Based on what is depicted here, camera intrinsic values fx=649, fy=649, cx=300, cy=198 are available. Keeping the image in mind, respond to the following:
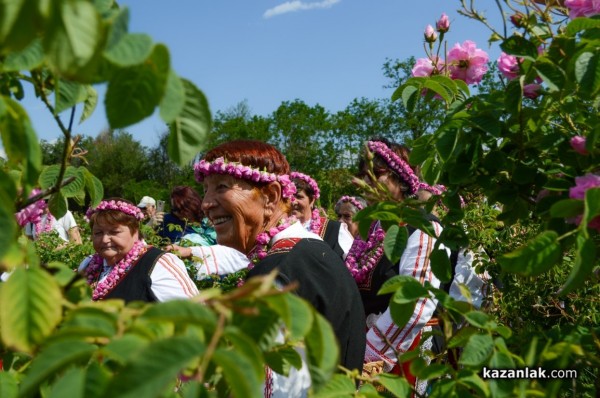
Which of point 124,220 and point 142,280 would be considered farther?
point 124,220

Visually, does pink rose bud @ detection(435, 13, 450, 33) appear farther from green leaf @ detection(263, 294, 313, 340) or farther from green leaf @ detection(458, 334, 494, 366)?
green leaf @ detection(263, 294, 313, 340)

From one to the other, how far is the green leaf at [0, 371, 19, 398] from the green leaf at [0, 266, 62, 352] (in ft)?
0.81

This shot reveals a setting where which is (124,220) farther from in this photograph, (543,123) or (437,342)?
(543,123)

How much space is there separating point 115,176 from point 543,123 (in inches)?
2320

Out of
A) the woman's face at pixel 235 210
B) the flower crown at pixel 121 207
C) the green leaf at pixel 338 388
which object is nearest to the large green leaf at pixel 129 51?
the green leaf at pixel 338 388

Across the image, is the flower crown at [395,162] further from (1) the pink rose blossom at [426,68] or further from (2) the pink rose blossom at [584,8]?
(2) the pink rose blossom at [584,8]

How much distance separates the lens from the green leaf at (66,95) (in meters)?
0.88

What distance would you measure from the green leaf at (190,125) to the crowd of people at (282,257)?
713 millimetres

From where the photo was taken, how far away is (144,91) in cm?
69

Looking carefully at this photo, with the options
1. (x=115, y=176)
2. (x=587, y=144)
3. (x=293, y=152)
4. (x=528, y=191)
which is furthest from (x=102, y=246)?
(x=115, y=176)

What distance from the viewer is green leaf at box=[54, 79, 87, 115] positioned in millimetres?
876

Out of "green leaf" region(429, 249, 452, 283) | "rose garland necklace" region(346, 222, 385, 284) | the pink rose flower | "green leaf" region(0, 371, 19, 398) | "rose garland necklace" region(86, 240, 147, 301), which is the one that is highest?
the pink rose flower

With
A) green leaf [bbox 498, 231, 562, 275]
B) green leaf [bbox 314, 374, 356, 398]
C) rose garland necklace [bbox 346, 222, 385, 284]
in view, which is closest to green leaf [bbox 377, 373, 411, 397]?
green leaf [bbox 314, 374, 356, 398]

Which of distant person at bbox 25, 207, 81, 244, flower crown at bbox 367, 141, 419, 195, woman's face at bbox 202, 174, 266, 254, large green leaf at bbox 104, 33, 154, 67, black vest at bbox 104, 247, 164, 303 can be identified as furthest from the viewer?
distant person at bbox 25, 207, 81, 244
